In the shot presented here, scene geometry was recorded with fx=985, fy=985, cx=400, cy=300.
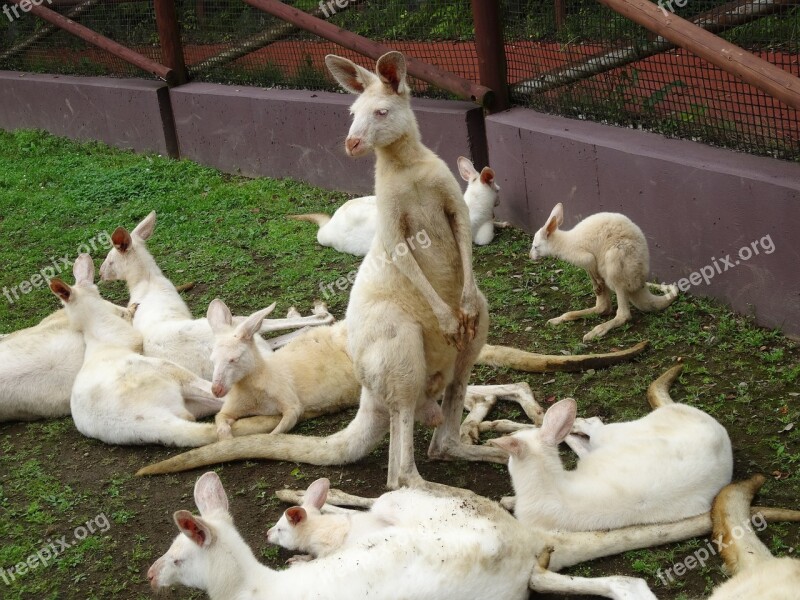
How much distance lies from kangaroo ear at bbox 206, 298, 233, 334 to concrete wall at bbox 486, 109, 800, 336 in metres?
2.54

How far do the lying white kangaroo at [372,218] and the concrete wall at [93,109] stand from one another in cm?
352

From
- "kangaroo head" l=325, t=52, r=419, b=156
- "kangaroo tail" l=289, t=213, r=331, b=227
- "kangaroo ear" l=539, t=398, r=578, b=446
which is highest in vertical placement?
"kangaroo head" l=325, t=52, r=419, b=156

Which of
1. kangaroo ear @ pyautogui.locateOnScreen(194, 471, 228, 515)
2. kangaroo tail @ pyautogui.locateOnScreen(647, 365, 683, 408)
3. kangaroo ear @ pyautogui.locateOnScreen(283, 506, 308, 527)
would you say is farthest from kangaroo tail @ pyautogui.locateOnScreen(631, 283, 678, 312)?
kangaroo ear @ pyautogui.locateOnScreen(194, 471, 228, 515)

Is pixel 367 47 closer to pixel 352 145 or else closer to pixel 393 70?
pixel 393 70

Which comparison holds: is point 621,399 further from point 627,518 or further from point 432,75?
point 432,75

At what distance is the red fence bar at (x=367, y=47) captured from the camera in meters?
7.15

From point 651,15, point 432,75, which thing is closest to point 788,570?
point 651,15

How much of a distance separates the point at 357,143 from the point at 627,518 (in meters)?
1.88

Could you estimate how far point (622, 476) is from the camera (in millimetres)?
3826

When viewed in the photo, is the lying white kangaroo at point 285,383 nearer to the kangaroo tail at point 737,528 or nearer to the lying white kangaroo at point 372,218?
the kangaroo tail at point 737,528

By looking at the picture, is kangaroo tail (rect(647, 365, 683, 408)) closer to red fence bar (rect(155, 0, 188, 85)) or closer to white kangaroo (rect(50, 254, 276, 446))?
white kangaroo (rect(50, 254, 276, 446))

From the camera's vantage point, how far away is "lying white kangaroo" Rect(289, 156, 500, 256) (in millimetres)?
7043

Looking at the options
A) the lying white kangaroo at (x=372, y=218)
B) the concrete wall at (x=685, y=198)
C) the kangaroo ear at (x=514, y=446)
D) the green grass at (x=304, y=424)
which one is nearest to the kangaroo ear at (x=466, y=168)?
the lying white kangaroo at (x=372, y=218)

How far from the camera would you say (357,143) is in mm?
4195
